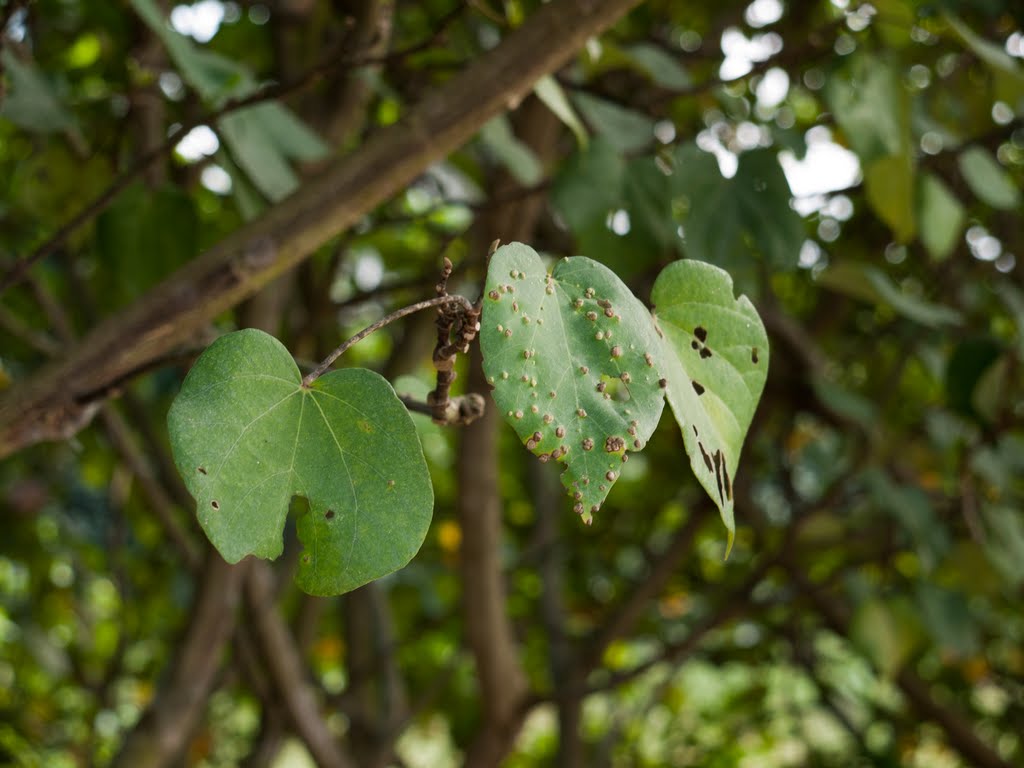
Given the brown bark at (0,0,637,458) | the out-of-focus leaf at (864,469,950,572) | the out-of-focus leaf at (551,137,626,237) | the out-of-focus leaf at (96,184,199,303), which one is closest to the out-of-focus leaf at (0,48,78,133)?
the out-of-focus leaf at (96,184,199,303)

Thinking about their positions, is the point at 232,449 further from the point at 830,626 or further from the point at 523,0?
the point at 830,626

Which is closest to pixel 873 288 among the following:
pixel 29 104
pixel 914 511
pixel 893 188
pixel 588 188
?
pixel 893 188

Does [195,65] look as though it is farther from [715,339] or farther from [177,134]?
[715,339]

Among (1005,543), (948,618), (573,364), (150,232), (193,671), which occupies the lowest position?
(948,618)

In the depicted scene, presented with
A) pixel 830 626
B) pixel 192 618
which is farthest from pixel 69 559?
pixel 830 626

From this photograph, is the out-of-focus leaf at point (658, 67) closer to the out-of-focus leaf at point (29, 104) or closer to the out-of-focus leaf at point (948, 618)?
the out-of-focus leaf at point (29, 104)
